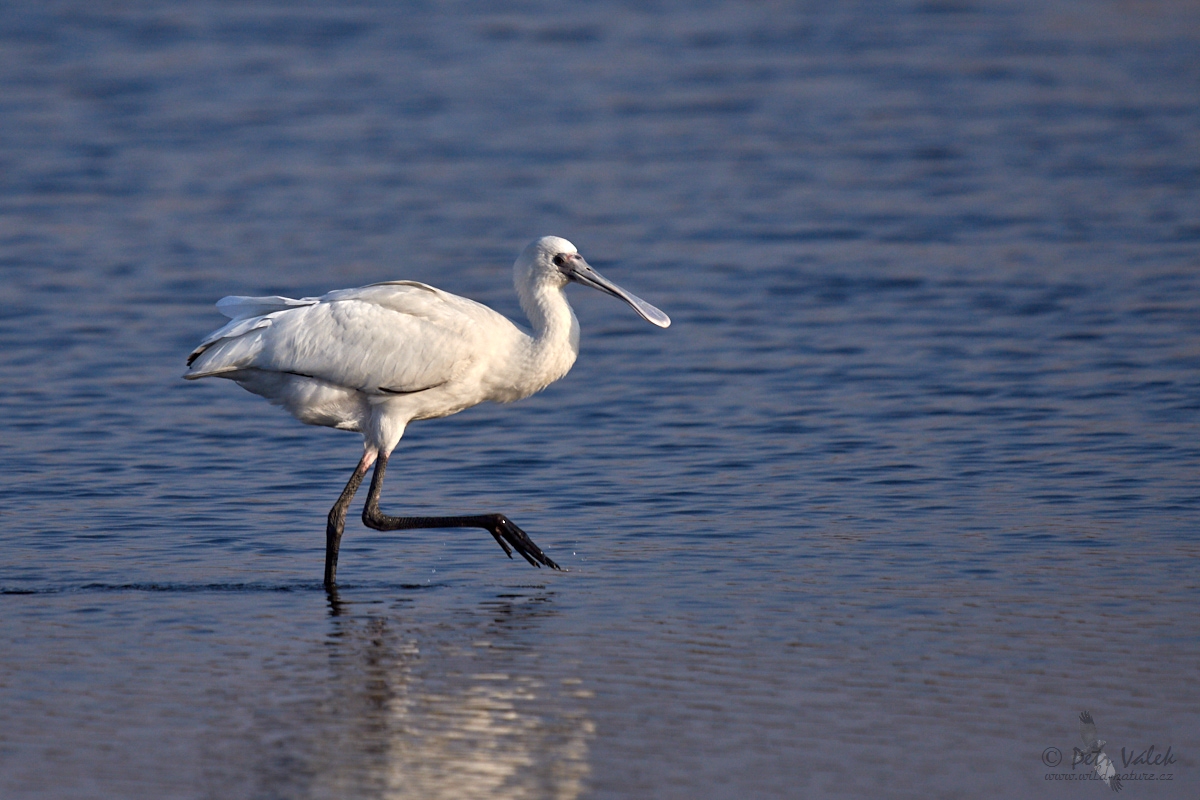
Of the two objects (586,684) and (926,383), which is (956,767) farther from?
(926,383)

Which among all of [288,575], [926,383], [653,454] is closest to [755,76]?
[926,383]

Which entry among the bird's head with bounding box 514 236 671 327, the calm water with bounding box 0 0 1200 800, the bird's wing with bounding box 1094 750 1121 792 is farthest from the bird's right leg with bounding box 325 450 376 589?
the bird's wing with bounding box 1094 750 1121 792

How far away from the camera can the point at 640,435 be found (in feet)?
36.4

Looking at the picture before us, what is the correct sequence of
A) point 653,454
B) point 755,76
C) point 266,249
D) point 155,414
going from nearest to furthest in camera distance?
point 653,454 → point 155,414 → point 266,249 → point 755,76

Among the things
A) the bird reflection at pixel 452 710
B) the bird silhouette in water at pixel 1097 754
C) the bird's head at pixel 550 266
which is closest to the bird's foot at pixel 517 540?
the bird reflection at pixel 452 710

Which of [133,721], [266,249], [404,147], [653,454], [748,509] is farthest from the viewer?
[404,147]

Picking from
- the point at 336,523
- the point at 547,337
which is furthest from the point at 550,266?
the point at 336,523

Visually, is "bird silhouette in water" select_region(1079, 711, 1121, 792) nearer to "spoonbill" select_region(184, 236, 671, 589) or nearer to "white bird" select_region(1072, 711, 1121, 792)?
"white bird" select_region(1072, 711, 1121, 792)

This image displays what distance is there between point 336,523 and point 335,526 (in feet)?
0.09

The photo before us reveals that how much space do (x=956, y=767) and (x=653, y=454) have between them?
15.9 feet

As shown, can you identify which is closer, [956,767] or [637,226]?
[956,767]

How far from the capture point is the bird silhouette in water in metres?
5.91

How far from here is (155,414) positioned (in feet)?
38.6

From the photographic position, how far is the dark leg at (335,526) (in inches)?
334
